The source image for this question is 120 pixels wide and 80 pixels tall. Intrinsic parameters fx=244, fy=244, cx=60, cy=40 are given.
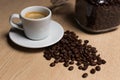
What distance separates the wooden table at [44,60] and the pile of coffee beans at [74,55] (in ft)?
0.04

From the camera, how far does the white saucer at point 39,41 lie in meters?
0.66

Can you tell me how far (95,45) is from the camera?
700mm

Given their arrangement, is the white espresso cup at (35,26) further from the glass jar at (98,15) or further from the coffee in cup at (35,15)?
the glass jar at (98,15)

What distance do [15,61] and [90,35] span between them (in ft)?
0.81

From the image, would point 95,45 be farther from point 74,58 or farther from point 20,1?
point 20,1

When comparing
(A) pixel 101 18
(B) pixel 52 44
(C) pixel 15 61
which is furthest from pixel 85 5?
(C) pixel 15 61

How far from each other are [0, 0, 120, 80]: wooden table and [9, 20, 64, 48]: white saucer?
2cm

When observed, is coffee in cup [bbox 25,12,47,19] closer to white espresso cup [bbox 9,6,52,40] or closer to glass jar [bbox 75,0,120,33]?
white espresso cup [bbox 9,6,52,40]

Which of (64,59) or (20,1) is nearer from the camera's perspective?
(64,59)

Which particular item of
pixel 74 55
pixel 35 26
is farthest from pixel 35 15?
pixel 74 55

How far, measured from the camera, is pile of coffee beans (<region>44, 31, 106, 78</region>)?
24.6 inches

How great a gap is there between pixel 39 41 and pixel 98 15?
0.19 m

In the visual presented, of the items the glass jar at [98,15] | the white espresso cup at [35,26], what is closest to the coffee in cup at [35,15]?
the white espresso cup at [35,26]

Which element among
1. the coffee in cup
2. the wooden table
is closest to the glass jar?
the wooden table
